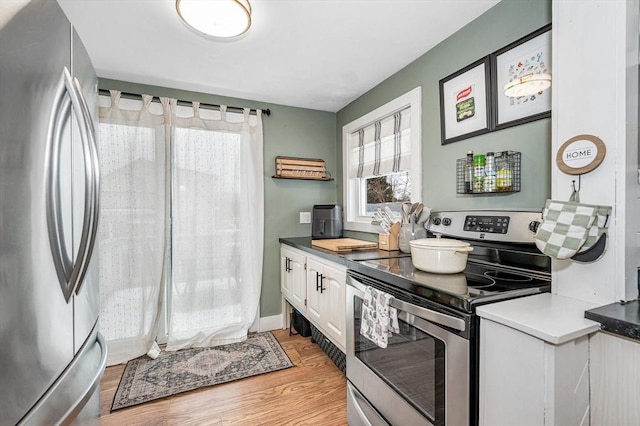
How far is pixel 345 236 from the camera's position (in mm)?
3072

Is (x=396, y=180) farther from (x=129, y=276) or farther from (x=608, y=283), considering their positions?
(x=129, y=276)

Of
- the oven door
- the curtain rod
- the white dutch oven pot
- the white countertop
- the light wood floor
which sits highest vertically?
the curtain rod

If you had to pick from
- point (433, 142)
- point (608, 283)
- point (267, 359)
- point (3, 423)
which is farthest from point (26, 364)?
point (433, 142)

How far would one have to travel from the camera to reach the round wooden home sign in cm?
102

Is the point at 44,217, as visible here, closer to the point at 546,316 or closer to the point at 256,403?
the point at 546,316

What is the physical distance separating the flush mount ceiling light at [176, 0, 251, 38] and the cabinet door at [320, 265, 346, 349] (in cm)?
144

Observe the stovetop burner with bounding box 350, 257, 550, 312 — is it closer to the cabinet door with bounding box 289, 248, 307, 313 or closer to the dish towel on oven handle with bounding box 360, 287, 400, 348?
the dish towel on oven handle with bounding box 360, 287, 400, 348

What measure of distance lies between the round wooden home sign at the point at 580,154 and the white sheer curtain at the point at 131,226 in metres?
2.61

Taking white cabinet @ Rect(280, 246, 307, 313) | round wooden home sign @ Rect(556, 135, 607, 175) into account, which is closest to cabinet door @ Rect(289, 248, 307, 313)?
white cabinet @ Rect(280, 246, 307, 313)

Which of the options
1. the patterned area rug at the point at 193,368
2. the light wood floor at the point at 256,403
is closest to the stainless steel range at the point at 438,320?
the light wood floor at the point at 256,403

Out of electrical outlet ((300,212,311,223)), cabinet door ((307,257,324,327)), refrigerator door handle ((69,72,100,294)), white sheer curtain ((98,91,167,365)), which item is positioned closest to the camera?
refrigerator door handle ((69,72,100,294))

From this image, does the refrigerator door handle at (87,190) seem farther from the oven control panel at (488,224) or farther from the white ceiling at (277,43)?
the oven control panel at (488,224)

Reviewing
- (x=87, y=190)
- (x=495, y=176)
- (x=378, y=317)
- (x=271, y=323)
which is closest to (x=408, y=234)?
(x=495, y=176)

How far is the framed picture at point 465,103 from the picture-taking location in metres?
1.65
